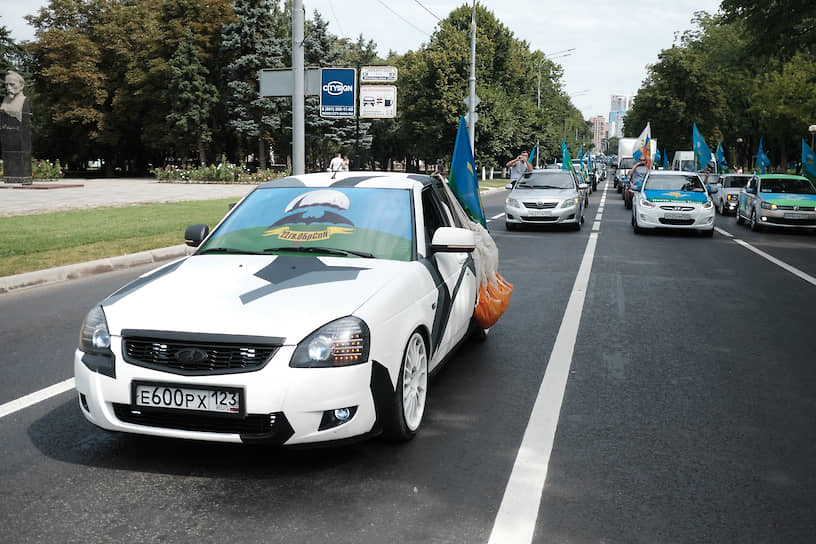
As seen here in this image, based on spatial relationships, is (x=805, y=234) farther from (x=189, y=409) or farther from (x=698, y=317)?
(x=189, y=409)

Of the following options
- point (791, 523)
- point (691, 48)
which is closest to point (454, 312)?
point (791, 523)

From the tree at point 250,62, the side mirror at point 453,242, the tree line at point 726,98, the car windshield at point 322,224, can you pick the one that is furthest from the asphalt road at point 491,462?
the tree at point 250,62

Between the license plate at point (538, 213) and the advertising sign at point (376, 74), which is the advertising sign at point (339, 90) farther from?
the advertising sign at point (376, 74)

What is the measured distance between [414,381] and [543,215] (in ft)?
48.9

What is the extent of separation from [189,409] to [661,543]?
2.13 m

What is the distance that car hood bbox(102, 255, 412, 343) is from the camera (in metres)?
3.77

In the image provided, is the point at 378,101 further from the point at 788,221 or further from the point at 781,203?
the point at 788,221

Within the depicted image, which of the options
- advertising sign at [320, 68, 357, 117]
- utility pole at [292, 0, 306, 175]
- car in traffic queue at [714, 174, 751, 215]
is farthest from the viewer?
car in traffic queue at [714, 174, 751, 215]

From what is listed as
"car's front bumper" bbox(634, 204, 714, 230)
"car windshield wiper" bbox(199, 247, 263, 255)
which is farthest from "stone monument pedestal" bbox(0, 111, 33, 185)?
"car windshield wiper" bbox(199, 247, 263, 255)

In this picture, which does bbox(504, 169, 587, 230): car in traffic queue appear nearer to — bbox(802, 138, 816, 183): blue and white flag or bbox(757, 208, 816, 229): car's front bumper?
bbox(757, 208, 816, 229): car's front bumper

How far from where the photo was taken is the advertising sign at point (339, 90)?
16828 millimetres

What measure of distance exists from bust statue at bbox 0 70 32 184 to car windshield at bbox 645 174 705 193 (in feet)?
86.7

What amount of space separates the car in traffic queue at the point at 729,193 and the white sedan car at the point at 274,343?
2462 cm

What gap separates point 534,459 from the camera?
165 inches
